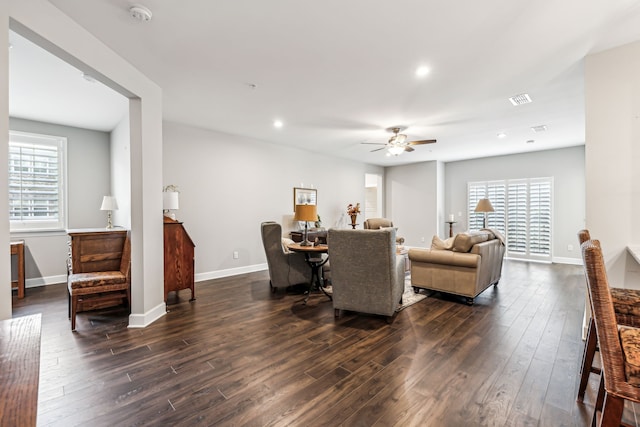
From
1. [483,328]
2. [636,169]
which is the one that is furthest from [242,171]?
[636,169]

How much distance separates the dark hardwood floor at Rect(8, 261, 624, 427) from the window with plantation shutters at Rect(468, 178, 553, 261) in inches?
147

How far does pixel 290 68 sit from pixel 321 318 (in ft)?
8.96

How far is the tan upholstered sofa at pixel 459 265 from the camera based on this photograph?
146 inches

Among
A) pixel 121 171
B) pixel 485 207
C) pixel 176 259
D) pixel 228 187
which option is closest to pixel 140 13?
pixel 176 259

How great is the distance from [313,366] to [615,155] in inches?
129

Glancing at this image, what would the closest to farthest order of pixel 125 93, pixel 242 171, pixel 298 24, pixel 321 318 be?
pixel 298 24, pixel 125 93, pixel 321 318, pixel 242 171

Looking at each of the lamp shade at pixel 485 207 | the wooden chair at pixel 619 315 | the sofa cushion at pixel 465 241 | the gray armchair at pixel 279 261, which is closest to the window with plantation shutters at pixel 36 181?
the gray armchair at pixel 279 261

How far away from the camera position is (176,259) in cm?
386

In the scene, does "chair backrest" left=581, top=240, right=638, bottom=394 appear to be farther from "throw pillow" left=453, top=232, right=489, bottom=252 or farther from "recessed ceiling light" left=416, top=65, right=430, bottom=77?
"throw pillow" left=453, top=232, right=489, bottom=252

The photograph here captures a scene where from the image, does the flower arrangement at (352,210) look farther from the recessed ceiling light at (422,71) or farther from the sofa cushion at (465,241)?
the recessed ceiling light at (422,71)

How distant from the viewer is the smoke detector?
2.09 meters

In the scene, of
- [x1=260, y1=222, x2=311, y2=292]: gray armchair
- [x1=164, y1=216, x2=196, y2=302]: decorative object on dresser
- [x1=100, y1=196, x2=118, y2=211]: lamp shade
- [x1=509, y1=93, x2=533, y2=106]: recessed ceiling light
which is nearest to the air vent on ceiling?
[x1=509, y1=93, x2=533, y2=106]: recessed ceiling light

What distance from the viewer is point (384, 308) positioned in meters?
3.13

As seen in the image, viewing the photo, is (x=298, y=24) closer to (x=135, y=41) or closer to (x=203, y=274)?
(x=135, y=41)
